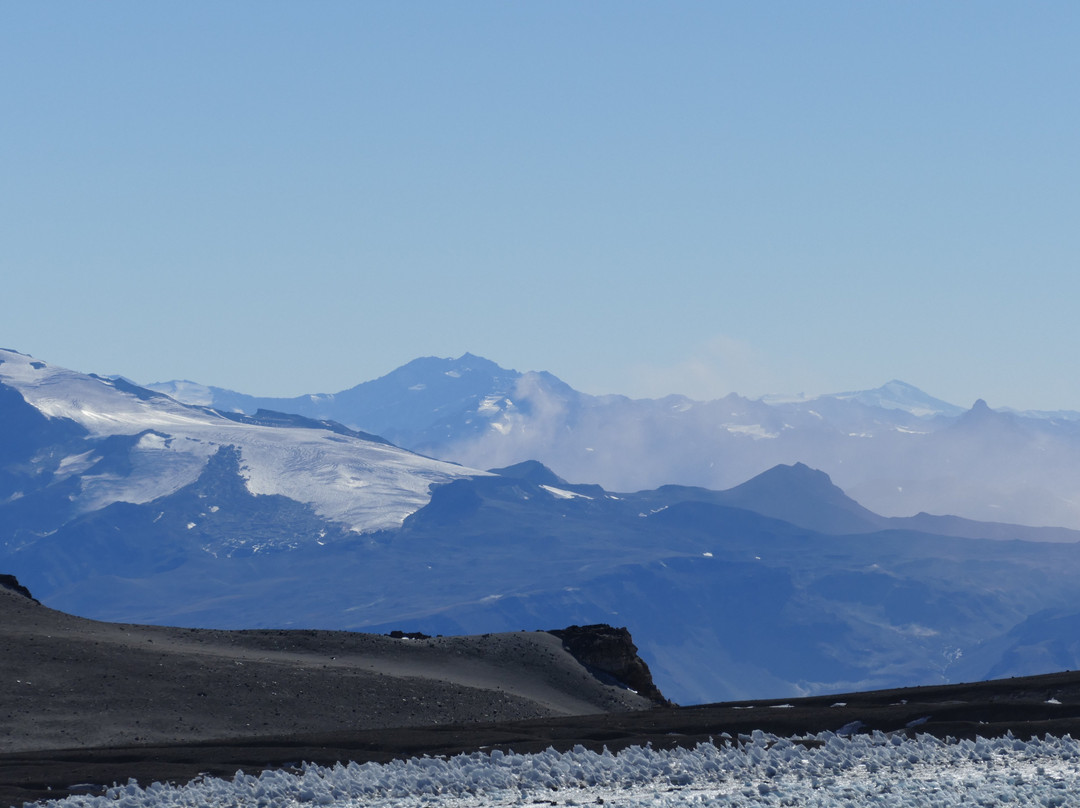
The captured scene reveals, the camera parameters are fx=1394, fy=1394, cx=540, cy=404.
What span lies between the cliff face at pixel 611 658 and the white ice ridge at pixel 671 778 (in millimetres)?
59722

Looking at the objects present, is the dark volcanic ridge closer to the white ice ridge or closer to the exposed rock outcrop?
the exposed rock outcrop

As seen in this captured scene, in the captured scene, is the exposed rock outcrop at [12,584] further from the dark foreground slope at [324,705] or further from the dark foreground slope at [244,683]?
the dark foreground slope at [244,683]

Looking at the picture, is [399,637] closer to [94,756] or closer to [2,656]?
[2,656]

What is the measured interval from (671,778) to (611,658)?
64074mm

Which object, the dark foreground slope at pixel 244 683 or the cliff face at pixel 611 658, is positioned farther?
the cliff face at pixel 611 658

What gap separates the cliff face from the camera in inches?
3738

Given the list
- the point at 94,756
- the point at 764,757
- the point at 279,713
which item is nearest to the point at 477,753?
the point at 764,757

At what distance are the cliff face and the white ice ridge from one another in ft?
196

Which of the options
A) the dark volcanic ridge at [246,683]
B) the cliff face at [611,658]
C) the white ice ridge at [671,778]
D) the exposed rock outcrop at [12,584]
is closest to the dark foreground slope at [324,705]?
the dark volcanic ridge at [246,683]

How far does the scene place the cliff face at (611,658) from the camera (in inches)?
3738

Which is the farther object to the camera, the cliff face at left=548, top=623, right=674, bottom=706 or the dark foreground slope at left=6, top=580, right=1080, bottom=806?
the cliff face at left=548, top=623, right=674, bottom=706

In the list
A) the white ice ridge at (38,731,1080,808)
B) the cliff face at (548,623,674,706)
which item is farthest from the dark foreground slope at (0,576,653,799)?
the white ice ridge at (38,731,1080,808)

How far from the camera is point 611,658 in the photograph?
95625 mm

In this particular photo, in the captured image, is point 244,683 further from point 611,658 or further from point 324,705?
point 611,658
